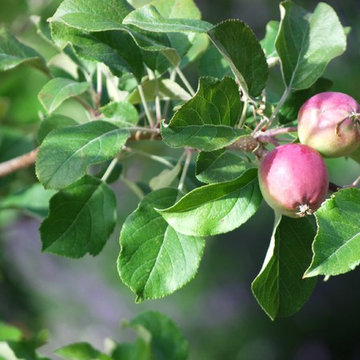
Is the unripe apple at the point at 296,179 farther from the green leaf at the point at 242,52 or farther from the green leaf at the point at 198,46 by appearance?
the green leaf at the point at 198,46

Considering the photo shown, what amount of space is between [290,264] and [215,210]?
0.13 metres

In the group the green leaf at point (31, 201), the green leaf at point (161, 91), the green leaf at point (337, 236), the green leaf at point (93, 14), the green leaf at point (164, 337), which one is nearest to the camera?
the green leaf at point (337, 236)

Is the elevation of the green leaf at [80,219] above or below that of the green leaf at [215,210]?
below

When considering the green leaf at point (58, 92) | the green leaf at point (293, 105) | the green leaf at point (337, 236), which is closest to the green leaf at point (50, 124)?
the green leaf at point (58, 92)

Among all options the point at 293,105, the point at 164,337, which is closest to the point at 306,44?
the point at 293,105

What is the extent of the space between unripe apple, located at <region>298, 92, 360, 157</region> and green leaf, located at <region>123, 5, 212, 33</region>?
5.5 inches

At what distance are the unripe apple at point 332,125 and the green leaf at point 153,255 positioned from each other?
0.18m

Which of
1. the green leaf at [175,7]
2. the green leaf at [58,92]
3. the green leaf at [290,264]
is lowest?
the green leaf at [290,264]

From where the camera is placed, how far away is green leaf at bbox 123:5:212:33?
0.67 metres

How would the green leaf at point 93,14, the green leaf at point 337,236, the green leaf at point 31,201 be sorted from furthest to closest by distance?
the green leaf at point 31,201
the green leaf at point 93,14
the green leaf at point 337,236

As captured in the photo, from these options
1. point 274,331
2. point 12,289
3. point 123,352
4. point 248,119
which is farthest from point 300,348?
point 248,119

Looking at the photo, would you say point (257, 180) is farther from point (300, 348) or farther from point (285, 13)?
point (300, 348)

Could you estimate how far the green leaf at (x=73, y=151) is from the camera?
2.36 feet

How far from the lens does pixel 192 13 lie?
35.8 inches
